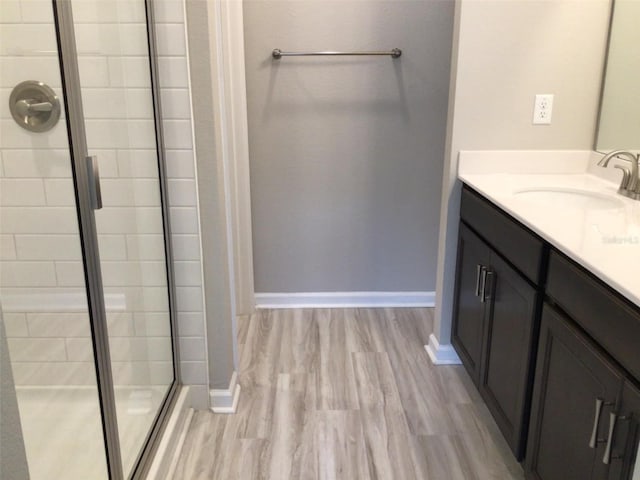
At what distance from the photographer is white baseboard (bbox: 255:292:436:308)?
3164 millimetres

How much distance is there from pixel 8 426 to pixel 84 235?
2.35 feet

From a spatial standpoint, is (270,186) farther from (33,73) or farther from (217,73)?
(33,73)

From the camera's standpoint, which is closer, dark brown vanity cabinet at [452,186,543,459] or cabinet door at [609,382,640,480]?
cabinet door at [609,382,640,480]

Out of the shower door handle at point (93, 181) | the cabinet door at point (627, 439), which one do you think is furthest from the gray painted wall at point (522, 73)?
the shower door handle at point (93, 181)

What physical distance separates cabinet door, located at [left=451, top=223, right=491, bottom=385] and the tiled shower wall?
41.4 inches

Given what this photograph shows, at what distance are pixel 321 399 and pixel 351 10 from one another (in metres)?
1.84

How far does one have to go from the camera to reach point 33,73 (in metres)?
1.47

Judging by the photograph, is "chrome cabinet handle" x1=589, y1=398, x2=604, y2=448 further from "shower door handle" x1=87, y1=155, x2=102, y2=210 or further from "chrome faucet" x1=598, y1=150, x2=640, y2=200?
"shower door handle" x1=87, y1=155, x2=102, y2=210

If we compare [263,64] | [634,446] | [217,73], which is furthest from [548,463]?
[263,64]

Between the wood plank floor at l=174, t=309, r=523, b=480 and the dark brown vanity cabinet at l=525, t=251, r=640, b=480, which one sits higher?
the dark brown vanity cabinet at l=525, t=251, r=640, b=480

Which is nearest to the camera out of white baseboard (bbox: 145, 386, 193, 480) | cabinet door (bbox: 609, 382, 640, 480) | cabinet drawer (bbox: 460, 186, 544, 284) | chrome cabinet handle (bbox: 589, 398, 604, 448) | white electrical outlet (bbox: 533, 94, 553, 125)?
cabinet door (bbox: 609, 382, 640, 480)

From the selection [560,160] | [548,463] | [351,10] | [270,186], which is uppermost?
[351,10]

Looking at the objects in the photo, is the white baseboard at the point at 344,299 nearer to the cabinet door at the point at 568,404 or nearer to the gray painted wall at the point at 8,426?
the cabinet door at the point at 568,404

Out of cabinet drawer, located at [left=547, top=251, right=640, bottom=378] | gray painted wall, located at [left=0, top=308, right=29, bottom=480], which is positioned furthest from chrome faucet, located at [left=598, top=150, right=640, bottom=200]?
gray painted wall, located at [left=0, top=308, right=29, bottom=480]
